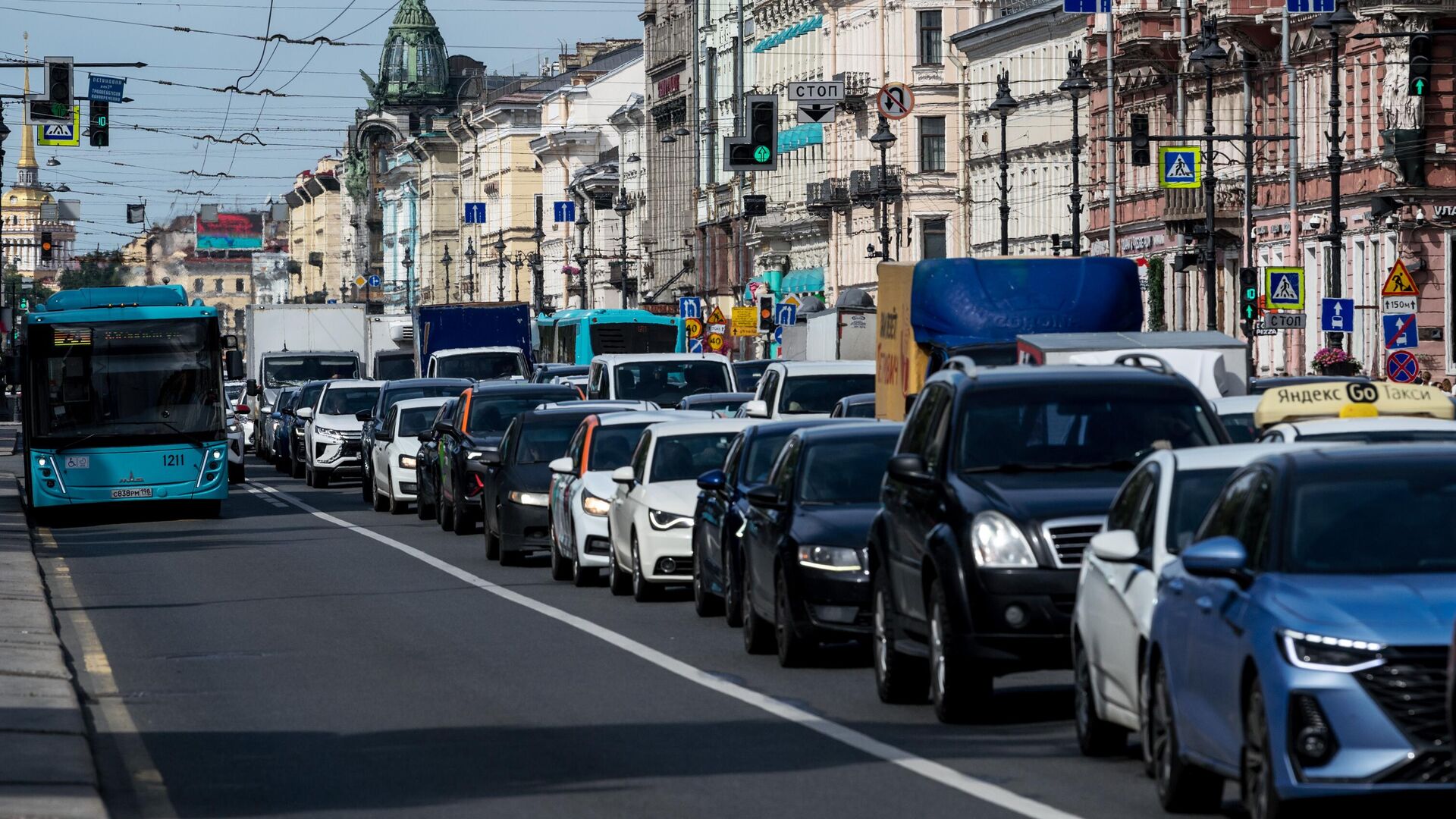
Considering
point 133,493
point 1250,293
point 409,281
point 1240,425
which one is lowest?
point 133,493

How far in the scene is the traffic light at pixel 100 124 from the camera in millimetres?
46062

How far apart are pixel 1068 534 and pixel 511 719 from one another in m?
2.96

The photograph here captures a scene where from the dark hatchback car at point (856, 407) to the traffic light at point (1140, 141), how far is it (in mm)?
20783

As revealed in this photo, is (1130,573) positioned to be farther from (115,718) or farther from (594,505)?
(594,505)

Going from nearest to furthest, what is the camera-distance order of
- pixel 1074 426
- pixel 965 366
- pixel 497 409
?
1. pixel 1074 426
2. pixel 965 366
3. pixel 497 409

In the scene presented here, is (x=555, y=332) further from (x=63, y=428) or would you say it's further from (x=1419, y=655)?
(x=1419, y=655)

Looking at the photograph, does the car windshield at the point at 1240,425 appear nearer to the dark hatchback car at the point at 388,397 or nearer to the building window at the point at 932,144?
the dark hatchback car at the point at 388,397

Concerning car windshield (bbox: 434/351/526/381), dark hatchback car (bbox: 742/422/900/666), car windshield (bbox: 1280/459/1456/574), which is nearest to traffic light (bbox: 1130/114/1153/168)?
car windshield (bbox: 434/351/526/381)

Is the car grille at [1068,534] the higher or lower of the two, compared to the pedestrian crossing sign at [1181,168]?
lower

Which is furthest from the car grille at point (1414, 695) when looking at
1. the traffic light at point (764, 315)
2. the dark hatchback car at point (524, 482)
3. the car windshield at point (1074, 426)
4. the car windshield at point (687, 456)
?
the traffic light at point (764, 315)

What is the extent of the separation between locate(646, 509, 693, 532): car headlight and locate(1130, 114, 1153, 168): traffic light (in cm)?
2930

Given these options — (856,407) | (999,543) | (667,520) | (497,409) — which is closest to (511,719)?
(999,543)

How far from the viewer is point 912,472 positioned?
14023 millimetres

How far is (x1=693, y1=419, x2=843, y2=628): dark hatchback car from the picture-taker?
19281 mm
